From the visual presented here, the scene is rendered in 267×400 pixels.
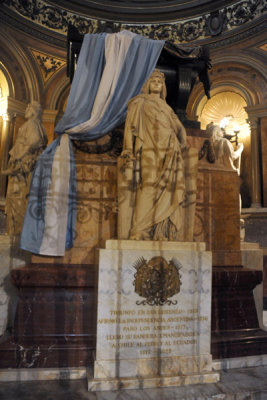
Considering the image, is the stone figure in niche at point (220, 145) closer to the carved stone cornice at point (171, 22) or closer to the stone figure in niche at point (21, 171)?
the stone figure in niche at point (21, 171)

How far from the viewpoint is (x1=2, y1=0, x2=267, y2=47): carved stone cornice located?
345 inches

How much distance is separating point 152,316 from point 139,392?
1.65 ft

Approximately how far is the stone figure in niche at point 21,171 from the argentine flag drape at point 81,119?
2.68ft

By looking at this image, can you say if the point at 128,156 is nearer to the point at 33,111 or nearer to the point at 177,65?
the point at 177,65

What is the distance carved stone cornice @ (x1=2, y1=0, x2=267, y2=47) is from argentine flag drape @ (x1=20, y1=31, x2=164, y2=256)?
6032 millimetres

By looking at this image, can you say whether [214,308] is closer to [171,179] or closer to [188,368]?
[188,368]

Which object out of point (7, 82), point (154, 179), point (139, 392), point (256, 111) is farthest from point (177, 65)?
point (7, 82)

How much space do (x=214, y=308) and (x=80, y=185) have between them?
5.50 feet

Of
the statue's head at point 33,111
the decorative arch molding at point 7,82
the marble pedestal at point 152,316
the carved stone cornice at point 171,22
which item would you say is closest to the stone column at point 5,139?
the decorative arch molding at point 7,82

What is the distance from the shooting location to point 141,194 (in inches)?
110

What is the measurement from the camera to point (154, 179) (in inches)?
111

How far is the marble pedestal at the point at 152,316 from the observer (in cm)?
242

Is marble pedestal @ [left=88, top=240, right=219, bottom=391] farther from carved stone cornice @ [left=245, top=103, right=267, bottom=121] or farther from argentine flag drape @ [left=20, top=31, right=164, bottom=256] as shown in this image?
carved stone cornice @ [left=245, top=103, right=267, bottom=121]

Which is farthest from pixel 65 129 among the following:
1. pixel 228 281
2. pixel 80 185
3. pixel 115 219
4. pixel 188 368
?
pixel 188 368
